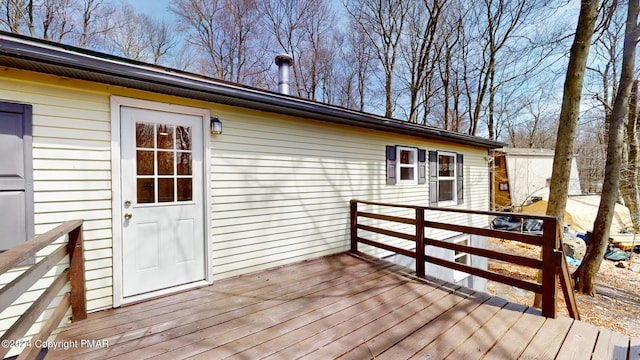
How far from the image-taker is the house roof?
1.99 meters

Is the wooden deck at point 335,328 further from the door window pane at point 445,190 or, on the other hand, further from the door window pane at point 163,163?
the door window pane at point 445,190

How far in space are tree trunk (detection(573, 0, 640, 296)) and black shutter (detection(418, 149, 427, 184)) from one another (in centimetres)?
341

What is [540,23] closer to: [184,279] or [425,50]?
[425,50]

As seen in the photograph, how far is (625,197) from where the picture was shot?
423 inches

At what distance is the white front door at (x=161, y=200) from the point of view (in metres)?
2.69

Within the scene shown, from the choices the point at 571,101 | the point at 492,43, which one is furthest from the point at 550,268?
the point at 492,43

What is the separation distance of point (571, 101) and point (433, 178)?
268 cm

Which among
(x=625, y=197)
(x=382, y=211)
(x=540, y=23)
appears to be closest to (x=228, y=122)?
(x=382, y=211)

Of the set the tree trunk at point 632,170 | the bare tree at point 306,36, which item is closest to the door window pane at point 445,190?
the tree trunk at point 632,170

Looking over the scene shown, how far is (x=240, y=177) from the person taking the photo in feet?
11.3

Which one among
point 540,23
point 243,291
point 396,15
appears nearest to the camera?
point 243,291

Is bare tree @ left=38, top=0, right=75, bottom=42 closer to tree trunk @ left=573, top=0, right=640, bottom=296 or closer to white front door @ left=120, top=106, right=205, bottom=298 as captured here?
white front door @ left=120, top=106, right=205, bottom=298

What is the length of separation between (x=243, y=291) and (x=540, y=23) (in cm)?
780

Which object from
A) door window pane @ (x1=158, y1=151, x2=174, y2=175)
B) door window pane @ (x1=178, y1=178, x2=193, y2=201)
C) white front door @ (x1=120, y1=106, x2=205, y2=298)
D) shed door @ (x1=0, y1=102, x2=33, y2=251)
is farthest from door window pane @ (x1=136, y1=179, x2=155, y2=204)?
shed door @ (x1=0, y1=102, x2=33, y2=251)
